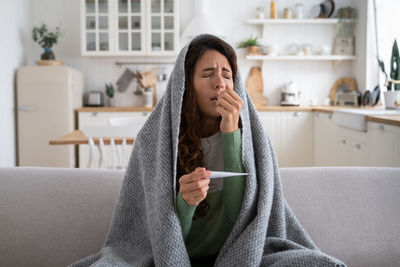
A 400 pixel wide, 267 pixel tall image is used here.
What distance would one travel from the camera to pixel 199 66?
→ 1.19 m

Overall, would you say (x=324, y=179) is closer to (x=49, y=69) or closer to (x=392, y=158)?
(x=392, y=158)

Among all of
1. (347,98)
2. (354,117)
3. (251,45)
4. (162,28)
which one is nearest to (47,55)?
(162,28)

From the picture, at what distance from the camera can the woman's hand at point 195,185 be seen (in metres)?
0.95

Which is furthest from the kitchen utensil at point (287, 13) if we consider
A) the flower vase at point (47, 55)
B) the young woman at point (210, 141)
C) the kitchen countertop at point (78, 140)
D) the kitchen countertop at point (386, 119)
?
the young woman at point (210, 141)

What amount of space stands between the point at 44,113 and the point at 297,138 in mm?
2925

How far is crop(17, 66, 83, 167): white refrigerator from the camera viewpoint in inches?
166

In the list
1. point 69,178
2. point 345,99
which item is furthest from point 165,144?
point 345,99

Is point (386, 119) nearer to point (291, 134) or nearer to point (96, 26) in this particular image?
point (291, 134)

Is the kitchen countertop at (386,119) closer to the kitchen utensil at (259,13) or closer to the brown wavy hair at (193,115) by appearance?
the brown wavy hair at (193,115)

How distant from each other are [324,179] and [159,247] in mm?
704

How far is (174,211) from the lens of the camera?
1.06 m

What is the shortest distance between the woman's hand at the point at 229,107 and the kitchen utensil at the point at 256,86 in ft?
13.1

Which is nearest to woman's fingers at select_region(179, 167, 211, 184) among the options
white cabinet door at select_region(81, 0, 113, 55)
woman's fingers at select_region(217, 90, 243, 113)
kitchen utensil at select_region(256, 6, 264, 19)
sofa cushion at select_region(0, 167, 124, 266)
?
woman's fingers at select_region(217, 90, 243, 113)

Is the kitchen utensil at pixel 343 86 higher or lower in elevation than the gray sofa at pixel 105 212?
higher
